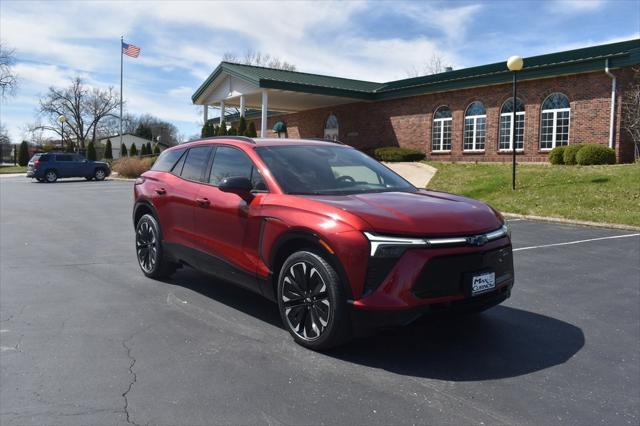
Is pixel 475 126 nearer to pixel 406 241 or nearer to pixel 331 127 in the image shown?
pixel 331 127

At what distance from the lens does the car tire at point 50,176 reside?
101ft

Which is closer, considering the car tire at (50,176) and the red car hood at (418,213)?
the red car hood at (418,213)

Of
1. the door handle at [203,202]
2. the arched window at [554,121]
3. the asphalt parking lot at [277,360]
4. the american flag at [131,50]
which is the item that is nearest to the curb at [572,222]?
the asphalt parking lot at [277,360]

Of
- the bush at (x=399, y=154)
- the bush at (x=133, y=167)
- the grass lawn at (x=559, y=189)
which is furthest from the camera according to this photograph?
the bush at (x=133, y=167)

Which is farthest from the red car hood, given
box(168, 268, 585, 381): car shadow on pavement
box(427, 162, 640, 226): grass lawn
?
box(427, 162, 640, 226): grass lawn

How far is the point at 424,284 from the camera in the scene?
3.83m

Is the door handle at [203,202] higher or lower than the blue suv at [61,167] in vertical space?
lower

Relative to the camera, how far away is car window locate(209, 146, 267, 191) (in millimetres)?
5012

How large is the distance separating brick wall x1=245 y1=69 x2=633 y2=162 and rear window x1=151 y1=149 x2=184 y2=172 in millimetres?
19278

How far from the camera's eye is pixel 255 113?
43219 millimetres

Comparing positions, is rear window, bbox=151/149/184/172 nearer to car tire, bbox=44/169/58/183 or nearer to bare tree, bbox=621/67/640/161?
bare tree, bbox=621/67/640/161

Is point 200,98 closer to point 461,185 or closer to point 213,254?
point 461,185

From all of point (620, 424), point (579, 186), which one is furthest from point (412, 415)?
point (579, 186)

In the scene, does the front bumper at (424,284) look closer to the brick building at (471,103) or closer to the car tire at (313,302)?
the car tire at (313,302)
